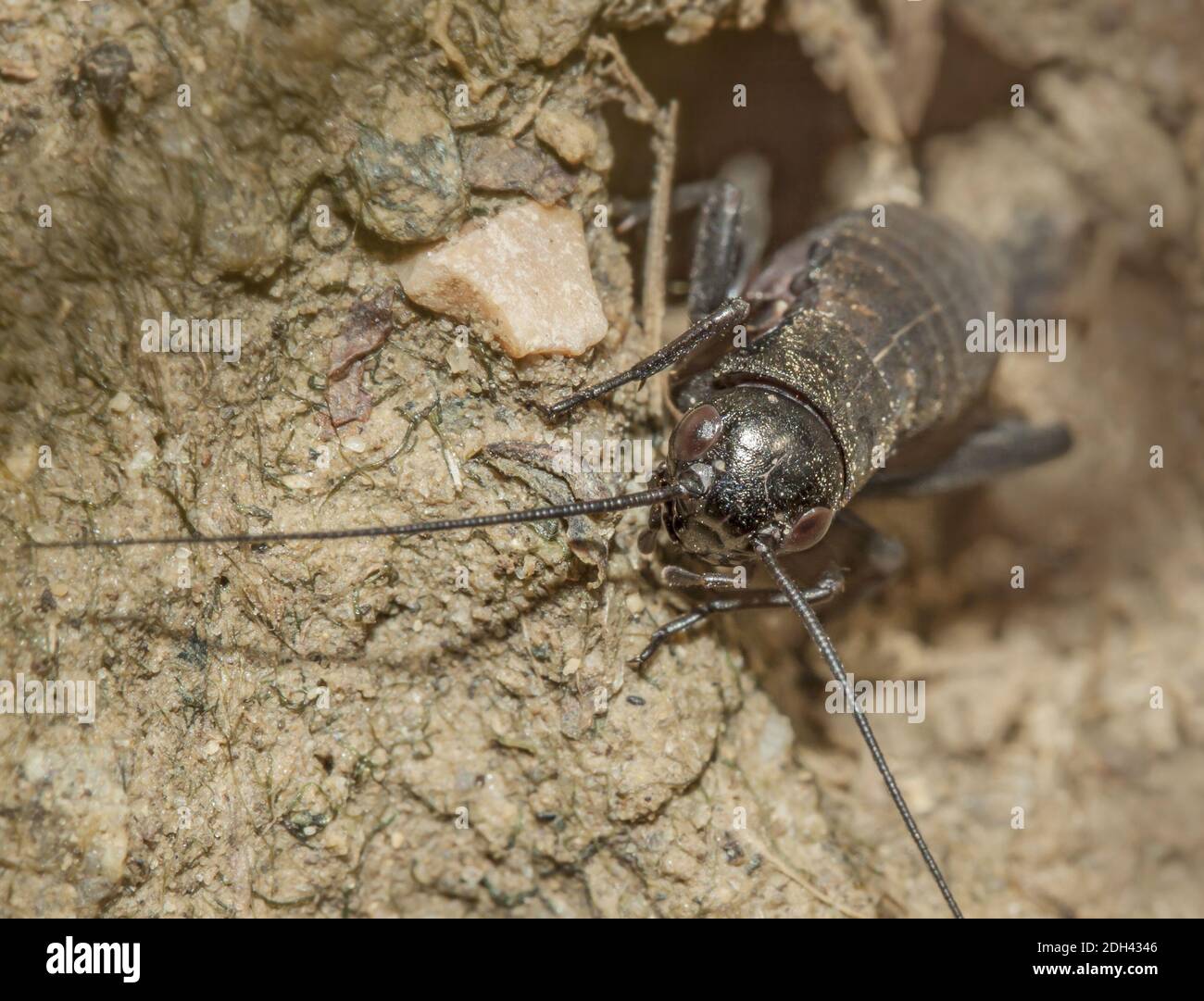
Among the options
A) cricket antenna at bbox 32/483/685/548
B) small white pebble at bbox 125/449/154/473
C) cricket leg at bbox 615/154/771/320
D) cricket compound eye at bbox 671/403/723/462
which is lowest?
cricket antenna at bbox 32/483/685/548

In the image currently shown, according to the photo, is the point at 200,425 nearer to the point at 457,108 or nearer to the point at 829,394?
the point at 457,108

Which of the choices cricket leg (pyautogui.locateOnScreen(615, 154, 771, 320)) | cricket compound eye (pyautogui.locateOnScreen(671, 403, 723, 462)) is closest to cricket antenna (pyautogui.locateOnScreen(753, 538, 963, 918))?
cricket compound eye (pyautogui.locateOnScreen(671, 403, 723, 462))

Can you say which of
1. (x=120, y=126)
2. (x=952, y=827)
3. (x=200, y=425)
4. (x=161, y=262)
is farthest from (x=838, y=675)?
(x=120, y=126)

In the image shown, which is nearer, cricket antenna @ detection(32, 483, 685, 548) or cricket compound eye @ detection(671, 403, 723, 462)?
cricket antenna @ detection(32, 483, 685, 548)

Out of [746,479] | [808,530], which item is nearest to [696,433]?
[746,479]

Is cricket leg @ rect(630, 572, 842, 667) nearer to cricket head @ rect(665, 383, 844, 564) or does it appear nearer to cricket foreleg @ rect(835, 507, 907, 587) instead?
cricket head @ rect(665, 383, 844, 564)

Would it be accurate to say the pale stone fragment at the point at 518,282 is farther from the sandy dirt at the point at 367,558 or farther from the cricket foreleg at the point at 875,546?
the cricket foreleg at the point at 875,546
